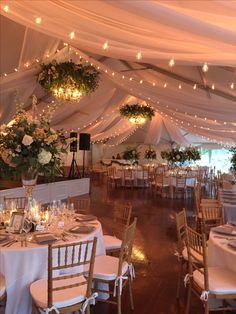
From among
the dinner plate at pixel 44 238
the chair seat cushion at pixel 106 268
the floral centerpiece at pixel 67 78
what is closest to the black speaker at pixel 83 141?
the floral centerpiece at pixel 67 78

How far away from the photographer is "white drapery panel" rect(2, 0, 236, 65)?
2.44 metres

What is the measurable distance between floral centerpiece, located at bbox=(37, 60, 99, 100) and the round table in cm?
391

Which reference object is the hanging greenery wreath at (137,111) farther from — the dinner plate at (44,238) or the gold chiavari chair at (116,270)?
the dinner plate at (44,238)

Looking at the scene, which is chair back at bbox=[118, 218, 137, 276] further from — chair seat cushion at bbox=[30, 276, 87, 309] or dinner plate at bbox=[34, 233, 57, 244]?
dinner plate at bbox=[34, 233, 57, 244]

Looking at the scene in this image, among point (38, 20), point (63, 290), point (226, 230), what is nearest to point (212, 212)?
point (226, 230)

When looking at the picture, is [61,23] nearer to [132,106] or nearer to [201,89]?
[201,89]

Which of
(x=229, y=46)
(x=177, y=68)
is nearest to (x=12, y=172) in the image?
(x=229, y=46)

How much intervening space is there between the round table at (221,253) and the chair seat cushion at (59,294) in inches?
58.0

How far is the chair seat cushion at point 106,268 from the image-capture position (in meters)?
3.33

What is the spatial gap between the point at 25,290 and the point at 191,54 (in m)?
2.78

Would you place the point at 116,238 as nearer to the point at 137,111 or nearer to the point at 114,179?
the point at 137,111

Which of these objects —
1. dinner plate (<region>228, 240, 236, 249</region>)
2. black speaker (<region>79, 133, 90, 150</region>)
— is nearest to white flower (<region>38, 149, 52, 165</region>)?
dinner plate (<region>228, 240, 236, 249</region>)

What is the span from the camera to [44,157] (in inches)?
134

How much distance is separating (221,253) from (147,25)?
2.42 meters
